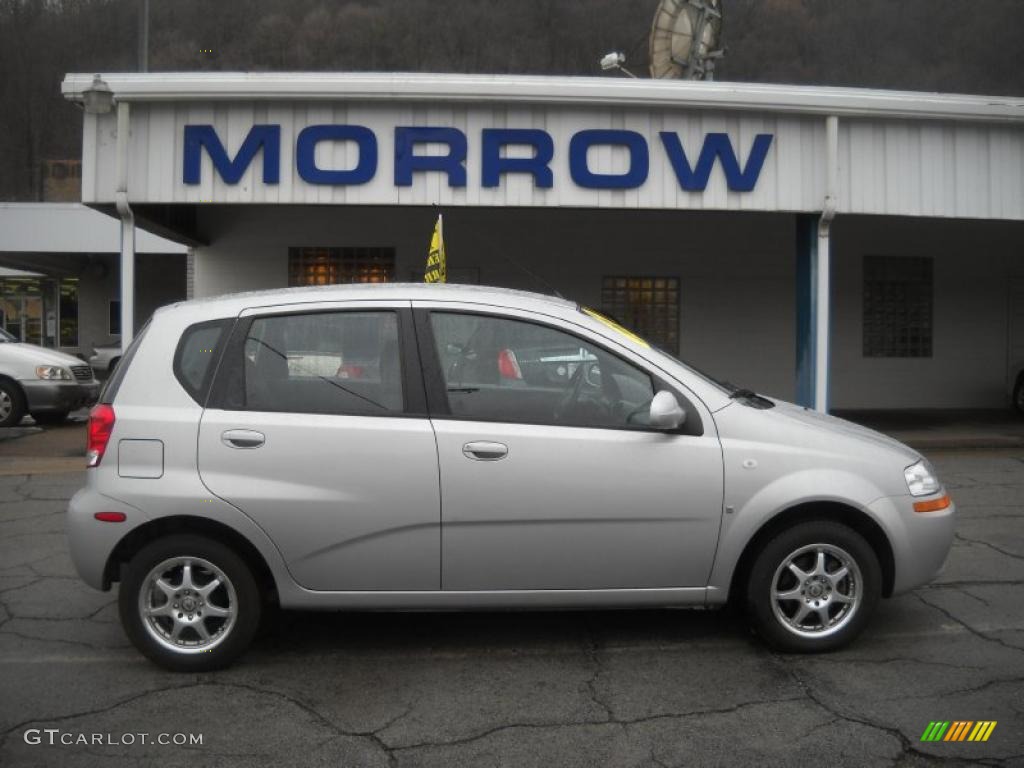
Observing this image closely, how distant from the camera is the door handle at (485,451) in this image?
4.04 meters

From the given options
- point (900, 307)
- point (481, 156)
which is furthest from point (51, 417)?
point (900, 307)

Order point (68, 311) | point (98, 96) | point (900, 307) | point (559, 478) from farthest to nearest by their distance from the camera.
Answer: point (68, 311) → point (900, 307) → point (98, 96) → point (559, 478)

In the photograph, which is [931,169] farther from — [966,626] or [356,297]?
[356,297]

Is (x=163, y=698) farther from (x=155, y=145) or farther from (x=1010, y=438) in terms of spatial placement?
(x=1010, y=438)

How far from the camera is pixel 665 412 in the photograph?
158 inches

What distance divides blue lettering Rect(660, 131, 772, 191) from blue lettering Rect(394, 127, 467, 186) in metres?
2.40

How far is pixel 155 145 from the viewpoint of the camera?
34.9ft

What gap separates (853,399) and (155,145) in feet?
37.4

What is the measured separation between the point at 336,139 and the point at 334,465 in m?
7.48

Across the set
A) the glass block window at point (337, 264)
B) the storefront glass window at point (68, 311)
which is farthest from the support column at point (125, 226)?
the storefront glass window at point (68, 311)

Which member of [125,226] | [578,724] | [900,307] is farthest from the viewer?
[900,307]

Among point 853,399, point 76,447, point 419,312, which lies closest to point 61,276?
point 76,447

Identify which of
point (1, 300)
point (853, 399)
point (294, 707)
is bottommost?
point (294, 707)

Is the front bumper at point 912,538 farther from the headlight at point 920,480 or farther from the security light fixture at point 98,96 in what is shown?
the security light fixture at point 98,96
